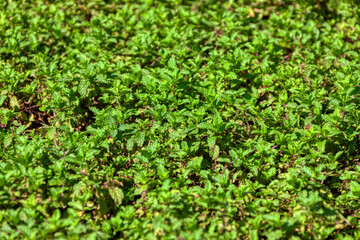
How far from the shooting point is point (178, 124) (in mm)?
3973

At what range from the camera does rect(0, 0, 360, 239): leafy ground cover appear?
3.20 m

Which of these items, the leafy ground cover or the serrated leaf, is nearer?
the leafy ground cover

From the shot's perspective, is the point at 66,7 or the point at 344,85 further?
the point at 66,7

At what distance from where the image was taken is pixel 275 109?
4.21 metres

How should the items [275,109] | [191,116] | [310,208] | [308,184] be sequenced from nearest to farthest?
1. [310,208]
2. [308,184]
3. [191,116]
4. [275,109]

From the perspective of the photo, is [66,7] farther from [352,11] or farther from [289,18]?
[352,11]

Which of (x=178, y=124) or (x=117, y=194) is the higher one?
(x=178, y=124)

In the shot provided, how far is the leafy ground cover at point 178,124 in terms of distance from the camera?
10.5 feet

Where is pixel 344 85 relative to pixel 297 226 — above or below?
above

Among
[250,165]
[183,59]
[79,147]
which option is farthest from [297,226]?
[183,59]

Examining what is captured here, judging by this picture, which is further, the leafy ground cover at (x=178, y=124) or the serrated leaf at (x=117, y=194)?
the serrated leaf at (x=117, y=194)

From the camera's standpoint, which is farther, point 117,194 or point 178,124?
point 178,124

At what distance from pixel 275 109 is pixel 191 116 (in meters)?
1.05

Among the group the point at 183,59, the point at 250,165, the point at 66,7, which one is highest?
the point at 66,7
